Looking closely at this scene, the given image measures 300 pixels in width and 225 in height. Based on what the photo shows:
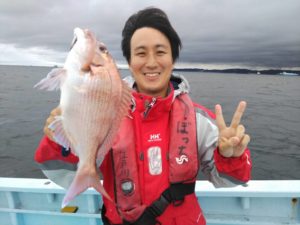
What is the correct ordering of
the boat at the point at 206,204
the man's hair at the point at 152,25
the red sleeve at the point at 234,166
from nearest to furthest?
the red sleeve at the point at 234,166, the man's hair at the point at 152,25, the boat at the point at 206,204

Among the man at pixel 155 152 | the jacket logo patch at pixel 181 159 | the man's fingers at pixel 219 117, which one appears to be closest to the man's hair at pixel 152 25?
the man at pixel 155 152

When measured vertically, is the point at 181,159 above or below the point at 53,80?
below

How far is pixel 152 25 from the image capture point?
254 centimetres

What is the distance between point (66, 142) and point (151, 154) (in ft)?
2.91

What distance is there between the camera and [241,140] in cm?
215

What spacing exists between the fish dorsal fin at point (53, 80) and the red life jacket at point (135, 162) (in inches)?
35.1

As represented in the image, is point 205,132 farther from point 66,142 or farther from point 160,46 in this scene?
point 66,142

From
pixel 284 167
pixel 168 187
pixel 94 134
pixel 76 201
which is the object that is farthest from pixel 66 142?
pixel 284 167

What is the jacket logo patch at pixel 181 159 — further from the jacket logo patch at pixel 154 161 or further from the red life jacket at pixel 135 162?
the jacket logo patch at pixel 154 161

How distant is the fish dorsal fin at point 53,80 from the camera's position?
1.74 metres

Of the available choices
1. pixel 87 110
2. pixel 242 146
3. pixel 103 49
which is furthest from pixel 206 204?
pixel 103 49

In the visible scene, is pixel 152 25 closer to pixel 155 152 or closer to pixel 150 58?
pixel 150 58

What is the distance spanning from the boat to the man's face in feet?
6.03

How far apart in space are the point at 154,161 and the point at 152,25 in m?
1.23
